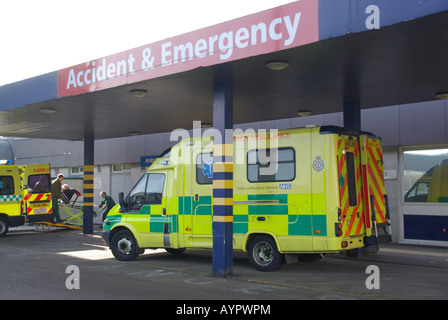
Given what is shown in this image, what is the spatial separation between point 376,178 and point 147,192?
518 cm

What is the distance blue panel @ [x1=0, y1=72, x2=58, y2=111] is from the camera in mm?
12672

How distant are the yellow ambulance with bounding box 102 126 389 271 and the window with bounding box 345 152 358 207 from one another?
0.02 m

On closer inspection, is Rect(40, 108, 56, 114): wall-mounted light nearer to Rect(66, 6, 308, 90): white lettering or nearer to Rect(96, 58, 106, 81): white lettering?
Rect(66, 6, 308, 90): white lettering

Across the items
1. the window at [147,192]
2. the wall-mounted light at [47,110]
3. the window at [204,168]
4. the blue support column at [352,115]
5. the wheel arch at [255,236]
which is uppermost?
the wall-mounted light at [47,110]

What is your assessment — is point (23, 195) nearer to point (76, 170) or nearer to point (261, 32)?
point (76, 170)

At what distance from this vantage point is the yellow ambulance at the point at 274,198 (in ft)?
32.3

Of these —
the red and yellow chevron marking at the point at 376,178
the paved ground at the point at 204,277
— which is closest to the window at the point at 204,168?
the paved ground at the point at 204,277

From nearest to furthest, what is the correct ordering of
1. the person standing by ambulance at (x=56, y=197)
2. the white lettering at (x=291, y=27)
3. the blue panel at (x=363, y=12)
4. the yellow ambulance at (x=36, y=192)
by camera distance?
the blue panel at (x=363, y=12)
the white lettering at (x=291, y=27)
the yellow ambulance at (x=36, y=192)
the person standing by ambulance at (x=56, y=197)

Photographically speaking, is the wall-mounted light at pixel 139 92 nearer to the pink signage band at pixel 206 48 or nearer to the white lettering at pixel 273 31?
the pink signage band at pixel 206 48

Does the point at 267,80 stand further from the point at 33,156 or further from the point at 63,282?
the point at 33,156

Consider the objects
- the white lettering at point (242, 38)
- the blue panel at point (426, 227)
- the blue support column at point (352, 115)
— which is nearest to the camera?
the white lettering at point (242, 38)

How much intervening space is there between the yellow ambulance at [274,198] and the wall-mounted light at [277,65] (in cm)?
145

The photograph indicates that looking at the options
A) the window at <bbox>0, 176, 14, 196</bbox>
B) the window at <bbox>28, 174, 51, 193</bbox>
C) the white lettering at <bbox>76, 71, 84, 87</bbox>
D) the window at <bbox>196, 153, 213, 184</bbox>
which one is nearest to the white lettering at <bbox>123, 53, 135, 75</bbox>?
the white lettering at <bbox>76, 71, 84, 87</bbox>
